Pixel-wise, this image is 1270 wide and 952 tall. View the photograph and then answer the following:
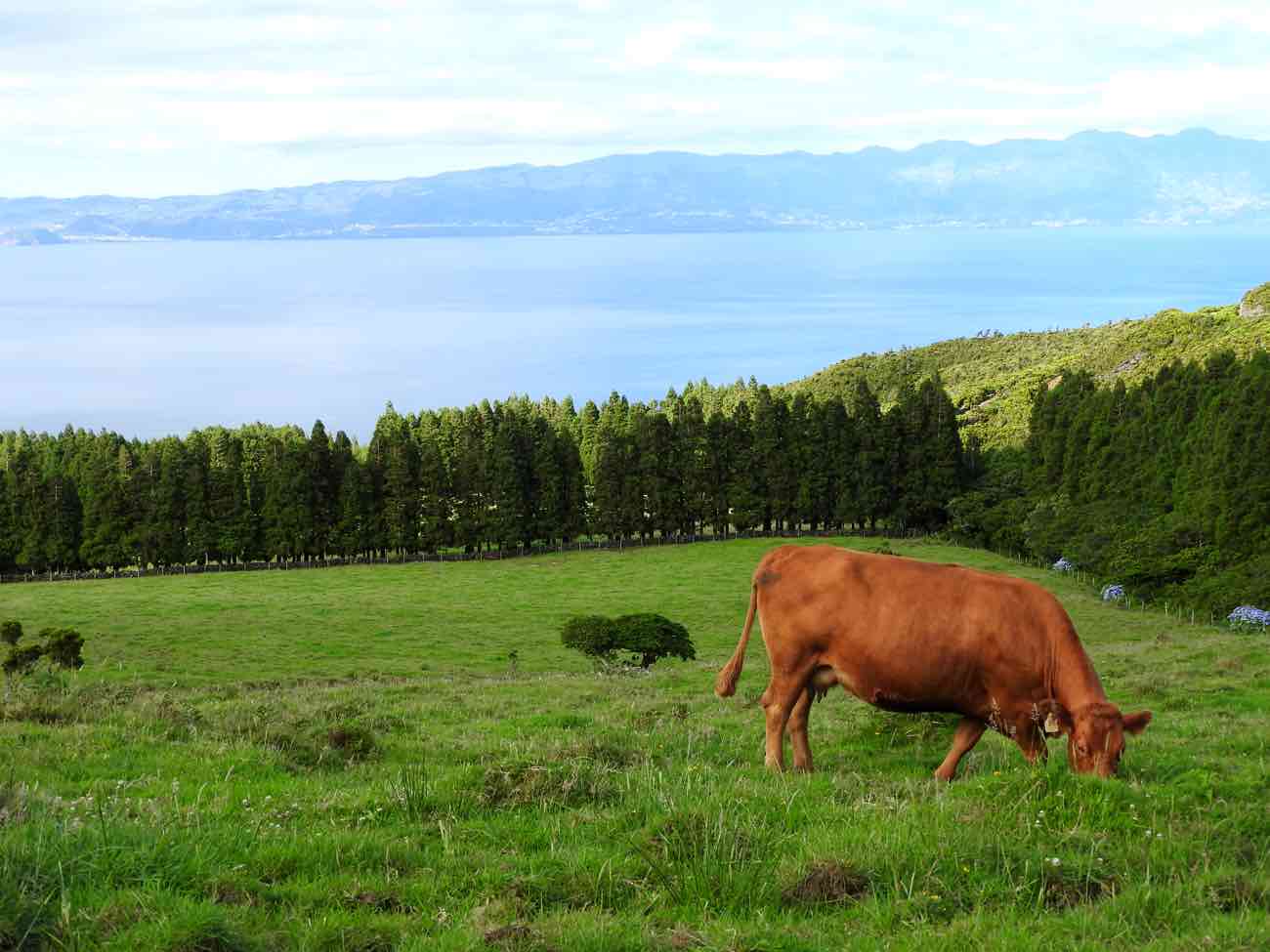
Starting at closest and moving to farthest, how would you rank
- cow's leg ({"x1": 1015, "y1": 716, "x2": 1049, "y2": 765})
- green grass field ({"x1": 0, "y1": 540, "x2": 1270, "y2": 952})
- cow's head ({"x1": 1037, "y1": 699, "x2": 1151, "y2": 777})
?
green grass field ({"x1": 0, "y1": 540, "x2": 1270, "y2": 952}) → cow's head ({"x1": 1037, "y1": 699, "x2": 1151, "y2": 777}) → cow's leg ({"x1": 1015, "y1": 716, "x2": 1049, "y2": 765})

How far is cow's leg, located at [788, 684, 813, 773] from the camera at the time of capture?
10680 millimetres

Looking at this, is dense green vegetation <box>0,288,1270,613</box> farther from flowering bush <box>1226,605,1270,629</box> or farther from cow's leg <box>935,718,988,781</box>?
cow's leg <box>935,718,988,781</box>

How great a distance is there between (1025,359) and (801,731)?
17411 centimetres

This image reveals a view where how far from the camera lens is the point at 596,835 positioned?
7.51 meters

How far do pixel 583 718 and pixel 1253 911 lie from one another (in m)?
10.5

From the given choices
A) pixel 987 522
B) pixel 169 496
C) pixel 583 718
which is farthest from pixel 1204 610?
pixel 169 496

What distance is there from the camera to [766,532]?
85.8m

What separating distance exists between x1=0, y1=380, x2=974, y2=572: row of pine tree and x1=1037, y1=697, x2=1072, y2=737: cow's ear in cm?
7264

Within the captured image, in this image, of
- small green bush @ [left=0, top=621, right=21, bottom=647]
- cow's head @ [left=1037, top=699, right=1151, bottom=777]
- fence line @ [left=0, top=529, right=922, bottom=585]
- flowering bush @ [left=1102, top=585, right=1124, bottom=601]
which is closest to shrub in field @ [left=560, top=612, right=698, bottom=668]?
small green bush @ [left=0, top=621, right=21, bottom=647]

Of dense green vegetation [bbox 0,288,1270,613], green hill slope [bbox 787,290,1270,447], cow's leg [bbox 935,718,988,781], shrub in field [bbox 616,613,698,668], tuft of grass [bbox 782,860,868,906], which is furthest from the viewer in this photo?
green hill slope [bbox 787,290,1270,447]

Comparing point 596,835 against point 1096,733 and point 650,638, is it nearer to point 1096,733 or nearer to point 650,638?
point 1096,733

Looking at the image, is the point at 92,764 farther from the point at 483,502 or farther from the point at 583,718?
the point at 483,502

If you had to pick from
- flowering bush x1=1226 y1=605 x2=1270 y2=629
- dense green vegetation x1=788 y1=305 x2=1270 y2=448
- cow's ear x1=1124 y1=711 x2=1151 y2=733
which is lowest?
flowering bush x1=1226 y1=605 x2=1270 y2=629

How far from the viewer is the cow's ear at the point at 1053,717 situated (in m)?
9.64
